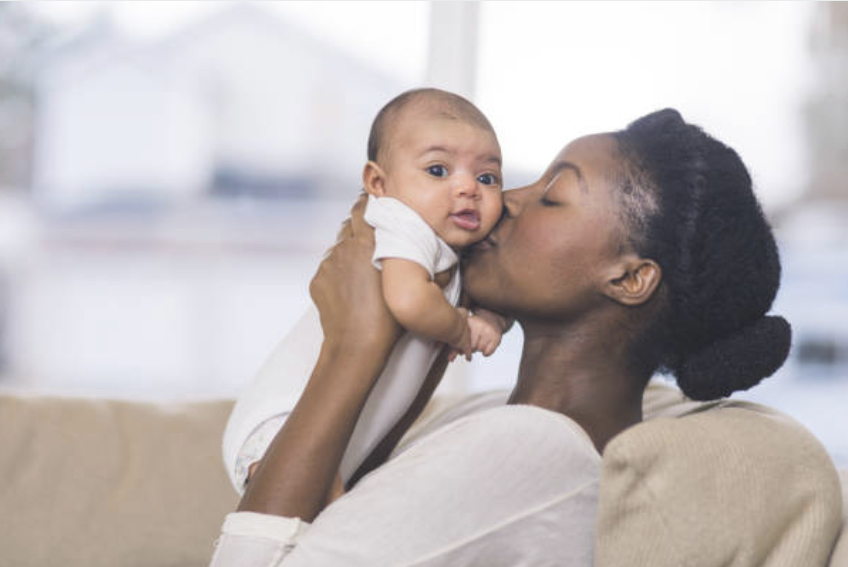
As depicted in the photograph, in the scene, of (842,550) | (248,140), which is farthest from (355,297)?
(248,140)

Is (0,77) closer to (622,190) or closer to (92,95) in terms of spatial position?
(92,95)

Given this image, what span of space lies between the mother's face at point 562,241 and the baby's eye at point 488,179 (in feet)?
0.15

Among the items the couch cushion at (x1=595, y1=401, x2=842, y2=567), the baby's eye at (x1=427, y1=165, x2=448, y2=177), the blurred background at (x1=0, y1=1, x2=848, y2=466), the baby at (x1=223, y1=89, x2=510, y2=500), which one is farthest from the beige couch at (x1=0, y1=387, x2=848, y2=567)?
the blurred background at (x1=0, y1=1, x2=848, y2=466)

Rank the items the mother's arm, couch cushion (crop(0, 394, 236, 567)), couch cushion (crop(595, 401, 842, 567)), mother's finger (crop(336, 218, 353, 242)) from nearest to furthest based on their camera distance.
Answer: couch cushion (crop(595, 401, 842, 567))
the mother's arm
mother's finger (crop(336, 218, 353, 242))
couch cushion (crop(0, 394, 236, 567))

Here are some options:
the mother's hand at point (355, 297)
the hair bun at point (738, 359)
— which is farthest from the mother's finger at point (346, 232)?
the hair bun at point (738, 359)

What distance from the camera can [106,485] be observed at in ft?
6.57

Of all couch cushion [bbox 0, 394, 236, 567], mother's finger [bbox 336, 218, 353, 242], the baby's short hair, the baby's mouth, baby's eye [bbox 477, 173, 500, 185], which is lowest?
couch cushion [bbox 0, 394, 236, 567]

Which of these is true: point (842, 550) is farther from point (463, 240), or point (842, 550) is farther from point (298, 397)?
point (298, 397)

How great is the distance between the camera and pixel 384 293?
1378mm

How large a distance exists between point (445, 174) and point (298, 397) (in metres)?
0.40

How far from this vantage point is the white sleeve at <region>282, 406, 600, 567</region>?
1.19 m

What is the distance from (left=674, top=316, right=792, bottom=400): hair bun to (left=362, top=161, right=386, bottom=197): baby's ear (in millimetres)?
531

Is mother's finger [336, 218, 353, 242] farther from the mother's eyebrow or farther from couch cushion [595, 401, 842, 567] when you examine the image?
couch cushion [595, 401, 842, 567]

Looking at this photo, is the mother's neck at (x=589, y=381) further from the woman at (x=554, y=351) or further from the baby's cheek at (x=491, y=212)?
the baby's cheek at (x=491, y=212)
